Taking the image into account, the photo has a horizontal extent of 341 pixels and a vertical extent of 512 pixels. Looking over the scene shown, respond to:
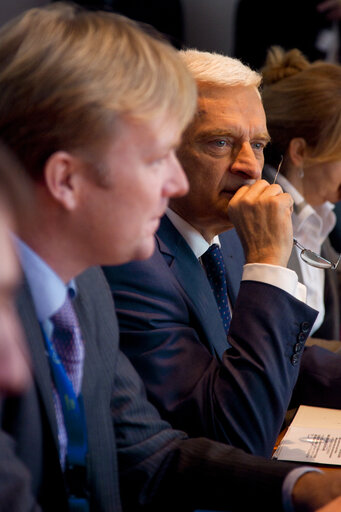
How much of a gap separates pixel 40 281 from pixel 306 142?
4.47ft

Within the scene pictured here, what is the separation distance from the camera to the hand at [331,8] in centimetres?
392

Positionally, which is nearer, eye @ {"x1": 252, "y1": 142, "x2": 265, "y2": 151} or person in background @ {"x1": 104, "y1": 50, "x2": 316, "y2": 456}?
person in background @ {"x1": 104, "y1": 50, "x2": 316, "y2": 456}

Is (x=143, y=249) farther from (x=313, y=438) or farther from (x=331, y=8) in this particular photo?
(x=331, y=8)

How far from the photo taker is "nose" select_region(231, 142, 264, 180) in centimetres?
163

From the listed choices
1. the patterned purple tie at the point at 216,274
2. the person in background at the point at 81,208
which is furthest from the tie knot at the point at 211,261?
the person in background at the point at 81,208

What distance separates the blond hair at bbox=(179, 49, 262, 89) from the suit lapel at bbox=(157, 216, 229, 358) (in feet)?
1.06

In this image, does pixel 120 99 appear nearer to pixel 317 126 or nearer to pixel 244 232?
pixel 244 232

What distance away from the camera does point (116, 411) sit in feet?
Answer: 4.00

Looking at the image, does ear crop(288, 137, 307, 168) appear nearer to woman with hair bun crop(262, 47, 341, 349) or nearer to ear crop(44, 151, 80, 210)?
woman with hair bun crop(262, 47, 341, 349)

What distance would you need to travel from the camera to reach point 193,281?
5.07 ft

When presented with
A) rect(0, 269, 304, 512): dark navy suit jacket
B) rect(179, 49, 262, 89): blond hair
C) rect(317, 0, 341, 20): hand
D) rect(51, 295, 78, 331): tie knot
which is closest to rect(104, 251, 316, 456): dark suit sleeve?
rect(0, 269, 304, 512): dark navy suit jacket

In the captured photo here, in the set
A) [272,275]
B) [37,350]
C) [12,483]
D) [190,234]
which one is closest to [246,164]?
[190,234]

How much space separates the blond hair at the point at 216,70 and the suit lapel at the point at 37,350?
78cm

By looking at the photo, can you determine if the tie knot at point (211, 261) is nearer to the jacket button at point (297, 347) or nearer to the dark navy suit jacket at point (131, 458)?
the jacket button at point (297, 347)
